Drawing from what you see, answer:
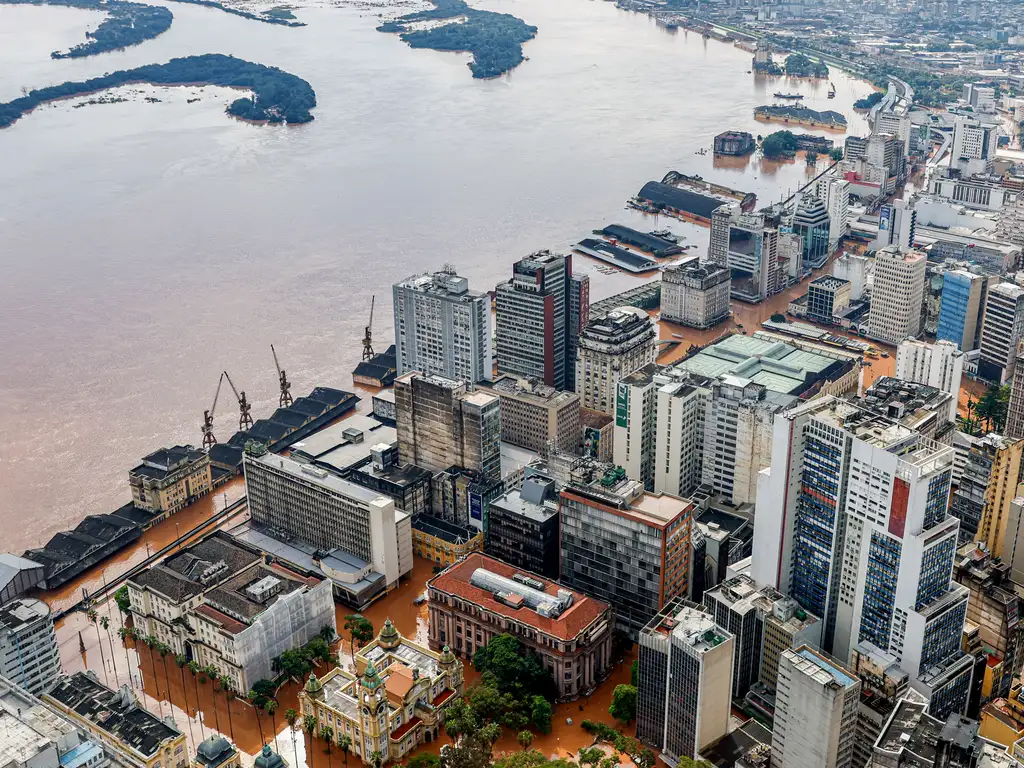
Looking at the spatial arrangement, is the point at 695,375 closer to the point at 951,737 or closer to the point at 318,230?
the point at 951,737

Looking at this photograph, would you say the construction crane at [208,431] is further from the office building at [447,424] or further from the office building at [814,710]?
the office building at [814,710]

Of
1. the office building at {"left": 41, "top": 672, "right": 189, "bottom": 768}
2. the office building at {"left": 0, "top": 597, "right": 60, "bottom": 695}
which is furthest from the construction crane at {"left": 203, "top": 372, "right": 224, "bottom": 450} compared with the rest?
the office building at {"left": 41, "top": 672, "right": 189, "bottom": 768}

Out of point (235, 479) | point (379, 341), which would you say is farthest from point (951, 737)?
point (379, 341)

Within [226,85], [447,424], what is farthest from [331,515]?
[226,85]

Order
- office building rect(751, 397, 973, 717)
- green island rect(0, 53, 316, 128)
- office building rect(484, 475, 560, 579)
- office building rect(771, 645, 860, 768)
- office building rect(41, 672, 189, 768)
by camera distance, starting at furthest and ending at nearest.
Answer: green island rect(0, 53, 316, 128), office building rect(484, 475, 560, 579), office building rect(751, 397, 973, 717), office building rect(41, 672, 189, 768), office building rect(771, 645, 860, 768)

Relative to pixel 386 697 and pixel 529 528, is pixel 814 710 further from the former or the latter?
pixel 529 528

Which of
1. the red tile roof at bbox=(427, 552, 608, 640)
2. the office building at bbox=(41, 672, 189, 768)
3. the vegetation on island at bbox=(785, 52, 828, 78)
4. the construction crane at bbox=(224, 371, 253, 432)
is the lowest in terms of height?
the construction crane at bbox=(224, 371, 253, 432)

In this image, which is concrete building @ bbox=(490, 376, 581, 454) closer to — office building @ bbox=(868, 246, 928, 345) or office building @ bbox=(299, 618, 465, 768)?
office building @ bbox=(299, 618, 465, 768)
